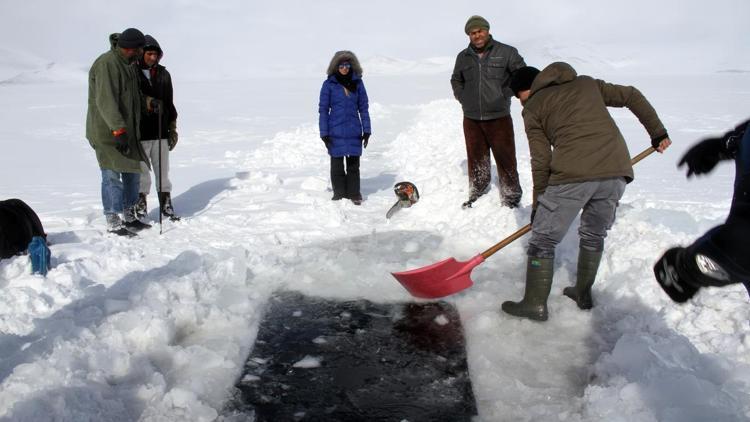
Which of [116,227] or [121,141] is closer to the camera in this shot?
[121,141]

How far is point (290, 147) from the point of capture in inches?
443

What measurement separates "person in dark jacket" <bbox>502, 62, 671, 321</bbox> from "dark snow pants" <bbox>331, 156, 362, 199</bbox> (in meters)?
3.52

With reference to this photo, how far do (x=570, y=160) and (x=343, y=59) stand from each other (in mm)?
3902

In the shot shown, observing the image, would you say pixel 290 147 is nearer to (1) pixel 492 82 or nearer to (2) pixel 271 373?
(1) pixel 492 82

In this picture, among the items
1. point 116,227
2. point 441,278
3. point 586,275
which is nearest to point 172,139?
point 116,227

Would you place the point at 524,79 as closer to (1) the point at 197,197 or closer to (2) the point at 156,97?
(2) the point at 156,97

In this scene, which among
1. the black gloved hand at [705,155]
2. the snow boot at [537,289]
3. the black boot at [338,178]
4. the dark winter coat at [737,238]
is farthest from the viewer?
the black boot at [338,178]

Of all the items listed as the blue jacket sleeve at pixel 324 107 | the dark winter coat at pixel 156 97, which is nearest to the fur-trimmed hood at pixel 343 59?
the blue jacket sleeve at pixel 324 107

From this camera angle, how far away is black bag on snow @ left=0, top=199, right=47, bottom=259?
4.45 m

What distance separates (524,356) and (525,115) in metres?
1.46

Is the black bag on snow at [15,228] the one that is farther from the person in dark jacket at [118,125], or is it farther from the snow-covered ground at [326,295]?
the person in dark jacket at [118,125]

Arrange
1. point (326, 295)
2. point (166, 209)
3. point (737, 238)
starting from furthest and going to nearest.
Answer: point (166, 209), point (326, 295), point (737, 238)

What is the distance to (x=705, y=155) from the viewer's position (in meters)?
2.51

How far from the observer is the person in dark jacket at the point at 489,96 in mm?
5742
